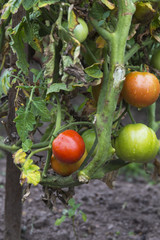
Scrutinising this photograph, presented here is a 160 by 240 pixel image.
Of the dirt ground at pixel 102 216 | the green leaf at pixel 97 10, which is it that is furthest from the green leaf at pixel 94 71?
the dirt ground at pixel 102 216

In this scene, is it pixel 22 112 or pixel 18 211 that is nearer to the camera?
pixel 22 112

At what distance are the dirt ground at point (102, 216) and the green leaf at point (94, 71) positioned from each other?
1113 millimetres

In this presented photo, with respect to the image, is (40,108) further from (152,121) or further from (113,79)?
(152,121)

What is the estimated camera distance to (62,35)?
753 millimetres

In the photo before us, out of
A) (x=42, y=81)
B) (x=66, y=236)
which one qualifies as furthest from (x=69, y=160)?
(x=66, y=236)

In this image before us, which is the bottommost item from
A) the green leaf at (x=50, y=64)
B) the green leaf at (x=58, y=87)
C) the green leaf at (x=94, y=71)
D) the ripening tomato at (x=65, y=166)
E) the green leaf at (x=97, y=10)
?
the ripening tomato at (x=65, y=166)

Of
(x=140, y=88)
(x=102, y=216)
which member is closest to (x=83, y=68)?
(x=140, y=88)

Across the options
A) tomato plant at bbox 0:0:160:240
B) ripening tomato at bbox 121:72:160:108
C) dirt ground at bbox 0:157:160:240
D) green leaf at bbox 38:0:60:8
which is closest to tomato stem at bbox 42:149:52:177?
tomato plant at bbox 0:0:160:240

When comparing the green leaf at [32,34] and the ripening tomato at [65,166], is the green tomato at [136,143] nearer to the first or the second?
the ripening tomato at [65,166]

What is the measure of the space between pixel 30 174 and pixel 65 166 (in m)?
0.09

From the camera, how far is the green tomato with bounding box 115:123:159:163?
0.81 metres

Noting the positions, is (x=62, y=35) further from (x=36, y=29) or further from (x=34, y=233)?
(x=34, y=233)

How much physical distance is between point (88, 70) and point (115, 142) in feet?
0.72

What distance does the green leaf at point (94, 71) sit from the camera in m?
0.73
